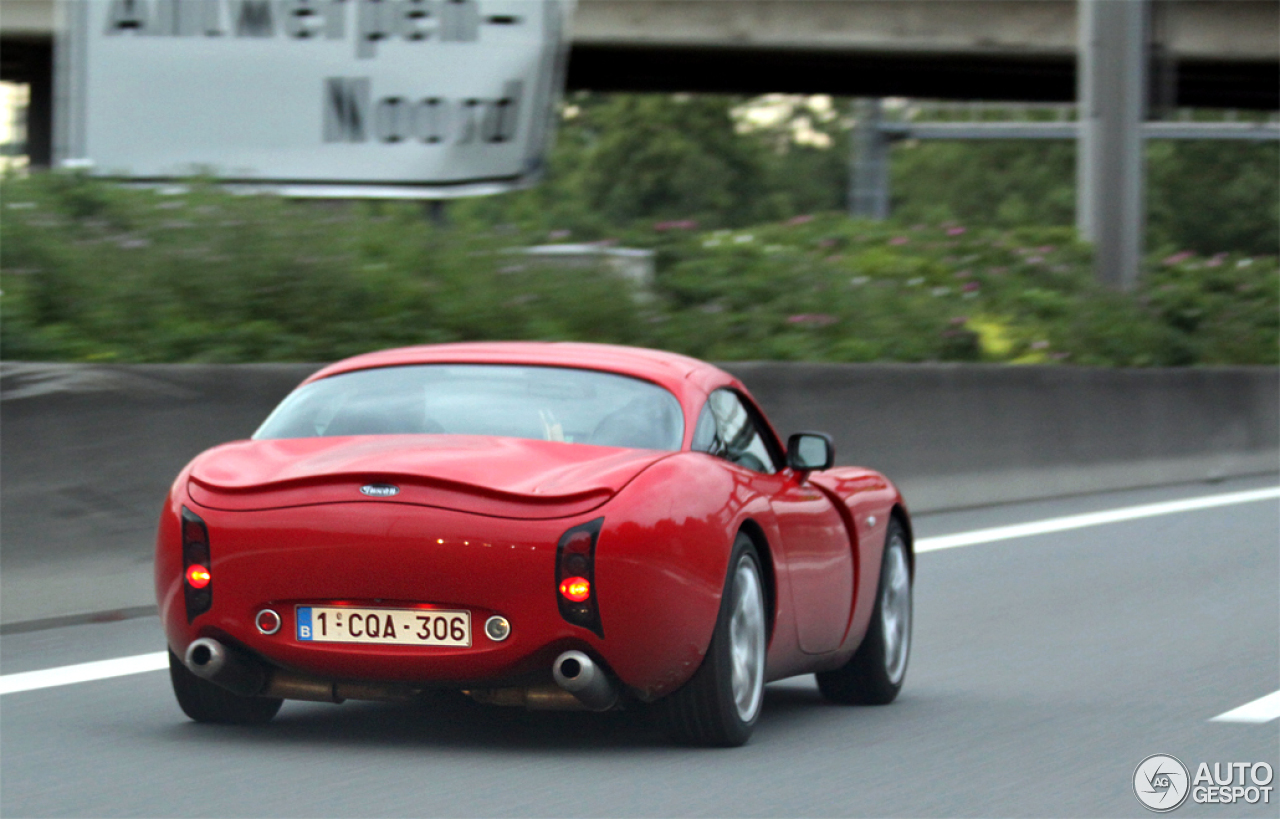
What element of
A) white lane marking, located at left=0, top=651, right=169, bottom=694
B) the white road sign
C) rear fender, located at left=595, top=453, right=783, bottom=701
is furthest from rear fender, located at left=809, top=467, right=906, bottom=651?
the white road sign

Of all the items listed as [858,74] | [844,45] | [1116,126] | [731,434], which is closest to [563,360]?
Result: [731,434]

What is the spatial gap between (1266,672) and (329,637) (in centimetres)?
469

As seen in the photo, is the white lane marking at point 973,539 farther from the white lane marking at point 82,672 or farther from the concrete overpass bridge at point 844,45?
the concrete overpass bridge at point 844,45

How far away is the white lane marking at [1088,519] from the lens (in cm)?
1529

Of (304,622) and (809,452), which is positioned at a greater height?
(809,452)

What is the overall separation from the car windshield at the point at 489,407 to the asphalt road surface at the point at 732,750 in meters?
1.01

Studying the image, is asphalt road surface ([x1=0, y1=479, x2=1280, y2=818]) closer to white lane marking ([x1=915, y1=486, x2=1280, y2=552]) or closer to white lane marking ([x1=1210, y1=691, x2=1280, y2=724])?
white lane marking ([x1=1210, y1=691, x2=1280, y2=724])

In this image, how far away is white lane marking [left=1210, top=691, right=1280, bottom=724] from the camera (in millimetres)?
7801

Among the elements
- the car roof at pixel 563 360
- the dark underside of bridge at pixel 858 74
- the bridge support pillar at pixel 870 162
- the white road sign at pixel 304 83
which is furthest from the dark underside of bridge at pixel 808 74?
the car roof at pixel 563 360

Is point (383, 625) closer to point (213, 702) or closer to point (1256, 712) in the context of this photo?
point (213, 702)

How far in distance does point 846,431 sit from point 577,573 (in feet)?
35.4

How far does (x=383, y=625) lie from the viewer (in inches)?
247

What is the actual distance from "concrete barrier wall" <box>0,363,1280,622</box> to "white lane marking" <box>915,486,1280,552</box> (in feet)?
3.33

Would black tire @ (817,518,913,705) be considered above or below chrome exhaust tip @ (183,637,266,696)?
below
